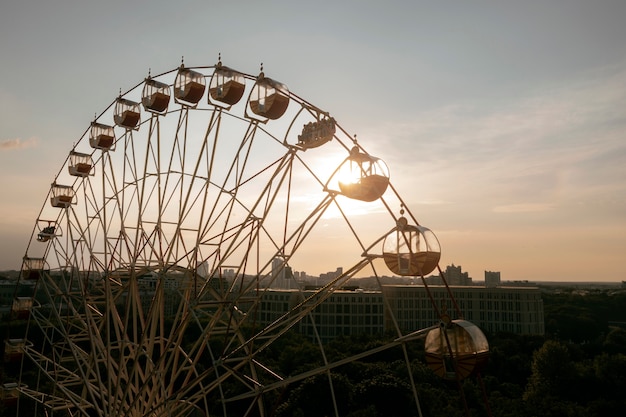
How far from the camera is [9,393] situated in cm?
2661

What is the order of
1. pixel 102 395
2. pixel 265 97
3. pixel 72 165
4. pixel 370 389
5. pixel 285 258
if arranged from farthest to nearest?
1. pixel 370 389
2. pixel 72 165
3. pixel 102 395
4. pixel 265 97
5. pixel 285 258

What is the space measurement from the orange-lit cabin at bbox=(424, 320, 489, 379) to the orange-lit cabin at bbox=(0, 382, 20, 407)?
2326 cm

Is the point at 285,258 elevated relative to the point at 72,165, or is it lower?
lower

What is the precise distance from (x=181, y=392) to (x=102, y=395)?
445 centimetres

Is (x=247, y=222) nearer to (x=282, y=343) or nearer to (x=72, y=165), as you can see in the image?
(x=72, y=165)

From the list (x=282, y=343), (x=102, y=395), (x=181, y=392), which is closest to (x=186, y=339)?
(x=282, y=343)

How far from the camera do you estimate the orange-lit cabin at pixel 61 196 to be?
26.2 metres

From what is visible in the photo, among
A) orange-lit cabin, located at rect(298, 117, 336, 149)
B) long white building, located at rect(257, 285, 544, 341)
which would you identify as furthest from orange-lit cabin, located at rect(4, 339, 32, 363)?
long white building, located at rect(257, 285, 544, 341)

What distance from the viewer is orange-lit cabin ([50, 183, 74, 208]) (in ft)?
86.0

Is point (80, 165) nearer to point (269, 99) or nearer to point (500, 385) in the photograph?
point (269, 99)

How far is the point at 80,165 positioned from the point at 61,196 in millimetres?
2046

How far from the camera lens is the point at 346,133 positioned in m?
13.4

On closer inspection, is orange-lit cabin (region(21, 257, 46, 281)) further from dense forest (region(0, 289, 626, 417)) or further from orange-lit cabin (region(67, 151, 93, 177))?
dense forest (region(0, 289, 626, 417))

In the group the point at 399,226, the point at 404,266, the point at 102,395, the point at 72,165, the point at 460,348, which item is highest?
the point at 72,165
